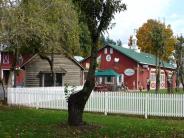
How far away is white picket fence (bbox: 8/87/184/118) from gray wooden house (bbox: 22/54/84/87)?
2099cm

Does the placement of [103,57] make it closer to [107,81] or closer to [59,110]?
[107,81]

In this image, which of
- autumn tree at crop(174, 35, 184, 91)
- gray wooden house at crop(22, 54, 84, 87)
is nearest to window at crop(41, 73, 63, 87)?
gray wooden house at crop(22, 54, 84, 87)

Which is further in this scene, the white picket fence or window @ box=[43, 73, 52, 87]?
window @ box=[43, 73, 52, 87]

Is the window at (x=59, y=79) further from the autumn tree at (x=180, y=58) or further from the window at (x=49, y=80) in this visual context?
the autumn tree at (x=180, y=58)

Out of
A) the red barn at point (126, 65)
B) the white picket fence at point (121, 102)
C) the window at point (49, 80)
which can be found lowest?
the white picket fence at point (121, 102)

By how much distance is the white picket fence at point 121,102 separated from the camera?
2064cm

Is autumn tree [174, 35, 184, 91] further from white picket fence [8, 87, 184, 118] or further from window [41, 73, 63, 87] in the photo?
white picket fence [8, 87, 184, 118]

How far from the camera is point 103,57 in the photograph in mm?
64750

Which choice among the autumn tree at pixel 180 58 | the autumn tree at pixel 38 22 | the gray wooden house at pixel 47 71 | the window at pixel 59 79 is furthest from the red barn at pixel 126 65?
the autumn tree at pixel 38 22

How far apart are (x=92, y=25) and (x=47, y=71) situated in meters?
32.1

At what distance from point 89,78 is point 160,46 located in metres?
29.4

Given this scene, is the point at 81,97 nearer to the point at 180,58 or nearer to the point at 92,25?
the point at 92,25

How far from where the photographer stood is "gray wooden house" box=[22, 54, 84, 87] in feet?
153

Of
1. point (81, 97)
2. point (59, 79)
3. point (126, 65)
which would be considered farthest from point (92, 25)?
point (126, 65)
